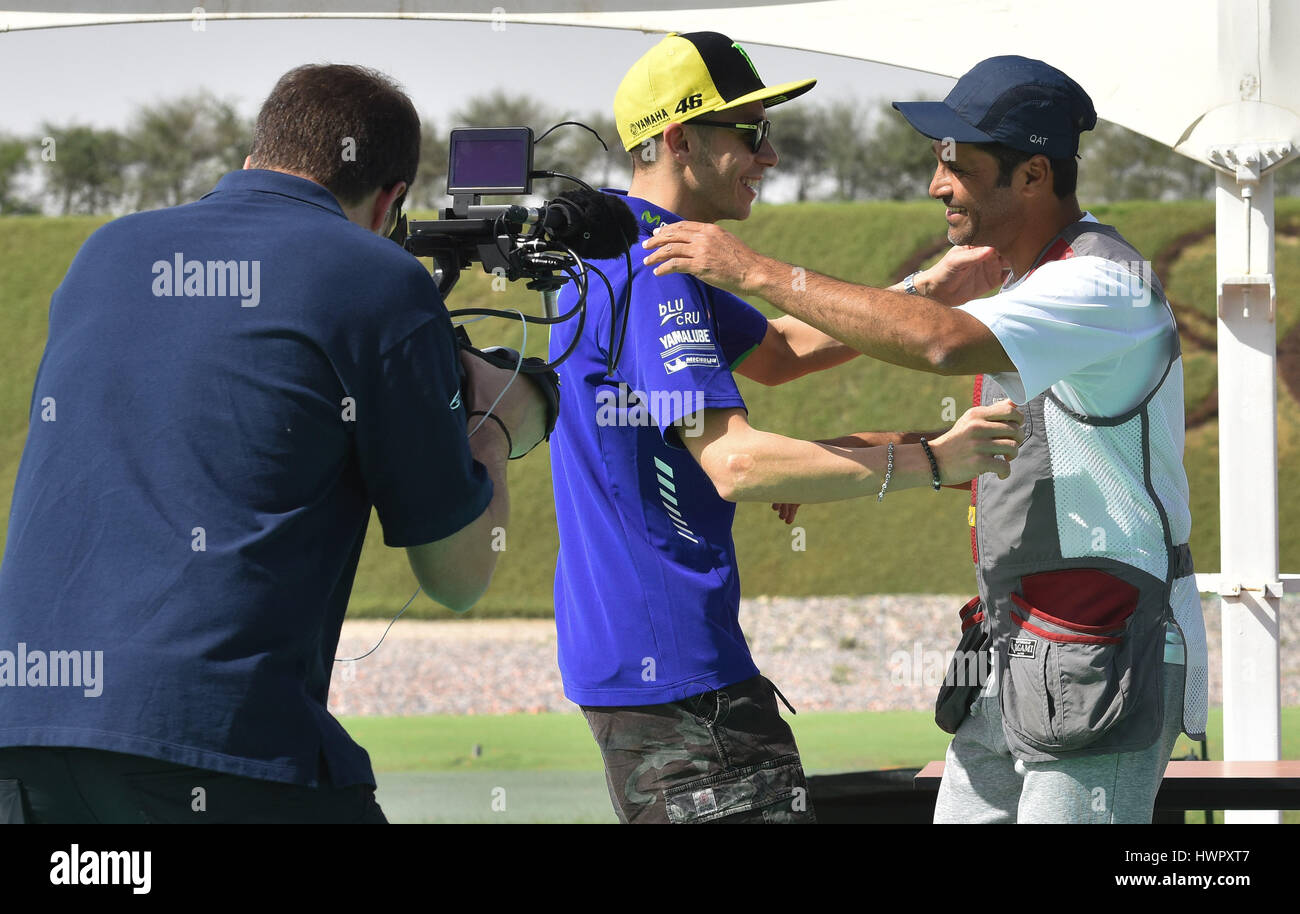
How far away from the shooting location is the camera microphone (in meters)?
2.11

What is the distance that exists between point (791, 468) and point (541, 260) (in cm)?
52

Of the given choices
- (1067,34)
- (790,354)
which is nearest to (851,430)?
(1067,34)

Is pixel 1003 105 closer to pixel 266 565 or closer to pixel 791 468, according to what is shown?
pixel 791 468

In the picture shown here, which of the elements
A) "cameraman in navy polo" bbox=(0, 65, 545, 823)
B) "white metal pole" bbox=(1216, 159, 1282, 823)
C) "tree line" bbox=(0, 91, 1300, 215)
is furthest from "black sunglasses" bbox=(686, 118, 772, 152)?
"tree line" bbox=(0, 91, 1300, 215)

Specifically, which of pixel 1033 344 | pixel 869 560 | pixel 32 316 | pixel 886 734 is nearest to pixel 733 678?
pixel 1033 344

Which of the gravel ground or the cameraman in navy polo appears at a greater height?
the cameraman in navy polo

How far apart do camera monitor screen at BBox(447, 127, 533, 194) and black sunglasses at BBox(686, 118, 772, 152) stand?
331 millimetres

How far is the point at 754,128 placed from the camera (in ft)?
7.88

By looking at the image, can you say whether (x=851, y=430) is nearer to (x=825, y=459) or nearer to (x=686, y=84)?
(x=686, y=84)

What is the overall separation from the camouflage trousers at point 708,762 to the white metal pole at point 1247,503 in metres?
2.01

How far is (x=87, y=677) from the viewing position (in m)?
1.47

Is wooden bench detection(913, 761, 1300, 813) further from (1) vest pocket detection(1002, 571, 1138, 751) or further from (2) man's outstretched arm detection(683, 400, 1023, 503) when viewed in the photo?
(2) man's outstretched arm detection(683, 400, 1023, 503)

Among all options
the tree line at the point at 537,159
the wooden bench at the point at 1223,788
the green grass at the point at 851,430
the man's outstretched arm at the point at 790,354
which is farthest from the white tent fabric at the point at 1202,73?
the tree line at the point at 537,159

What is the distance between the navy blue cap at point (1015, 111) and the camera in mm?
2309
